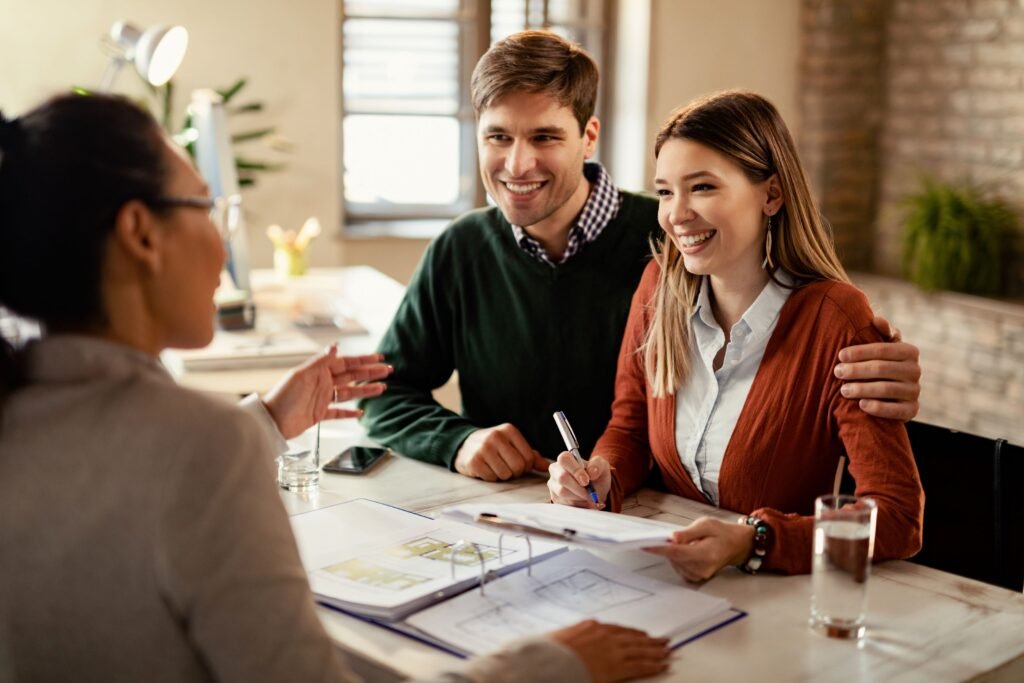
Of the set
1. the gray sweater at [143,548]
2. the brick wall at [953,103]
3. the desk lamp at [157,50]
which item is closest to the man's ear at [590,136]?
the gray sweater at [143,548]

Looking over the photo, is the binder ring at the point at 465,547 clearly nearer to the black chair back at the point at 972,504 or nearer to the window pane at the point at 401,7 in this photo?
the black chair back at the point at 972,504

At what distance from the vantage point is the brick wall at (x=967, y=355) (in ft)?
15.2

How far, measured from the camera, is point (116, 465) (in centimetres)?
99

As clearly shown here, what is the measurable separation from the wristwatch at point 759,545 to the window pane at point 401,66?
14.5 ft

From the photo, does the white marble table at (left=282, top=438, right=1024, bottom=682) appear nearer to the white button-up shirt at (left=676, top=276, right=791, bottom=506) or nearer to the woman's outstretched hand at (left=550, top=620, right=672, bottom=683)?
the woman's outstretched hand at (left=550, top=620, right=672, bottom=683)

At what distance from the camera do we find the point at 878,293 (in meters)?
5.38

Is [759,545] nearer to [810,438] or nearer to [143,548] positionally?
[810,438]

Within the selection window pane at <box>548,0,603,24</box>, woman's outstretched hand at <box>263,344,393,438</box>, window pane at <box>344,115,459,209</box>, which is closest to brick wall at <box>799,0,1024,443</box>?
window pane at <box>548,0,603,24</box>

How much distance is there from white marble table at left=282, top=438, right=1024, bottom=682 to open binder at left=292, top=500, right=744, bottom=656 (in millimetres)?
25

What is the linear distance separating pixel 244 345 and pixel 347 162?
9.22 ft

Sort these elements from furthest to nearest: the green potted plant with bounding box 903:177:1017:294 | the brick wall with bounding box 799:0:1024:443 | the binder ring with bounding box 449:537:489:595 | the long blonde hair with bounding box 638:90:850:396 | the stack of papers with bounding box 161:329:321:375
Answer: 1. the green potted plant with bounding box 903:177:1017:294
2. the brick wall with bounding box 799:0:1024:443
3. the stack of papers with bounding box 161:329:321:375
4. the long blonde hair with bounding box 638:90:850:396
5. the binder ring with bounding box 449:537:489:595

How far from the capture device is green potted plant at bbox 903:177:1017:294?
16.1ft

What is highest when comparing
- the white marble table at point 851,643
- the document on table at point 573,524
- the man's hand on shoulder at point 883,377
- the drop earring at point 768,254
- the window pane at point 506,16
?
the window pane at point 506,16

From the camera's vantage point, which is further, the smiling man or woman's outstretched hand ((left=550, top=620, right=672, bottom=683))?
the smiling man
